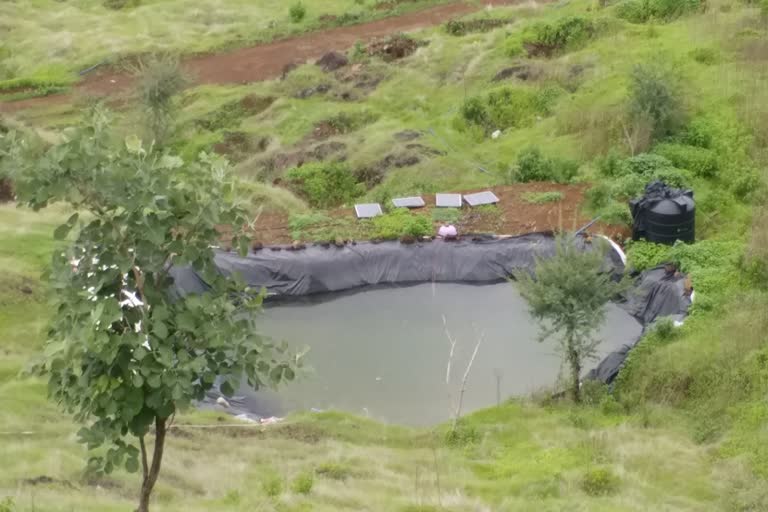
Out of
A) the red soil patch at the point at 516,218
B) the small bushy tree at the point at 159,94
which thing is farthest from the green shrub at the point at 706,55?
the small bushy tree at the point at 159,94

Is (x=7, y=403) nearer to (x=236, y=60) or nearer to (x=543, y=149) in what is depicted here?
(x=543, y=149)

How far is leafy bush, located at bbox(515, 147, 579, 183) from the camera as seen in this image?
17.3 m

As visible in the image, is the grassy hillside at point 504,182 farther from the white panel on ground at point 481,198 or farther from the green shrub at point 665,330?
the white panel on ground at point 481,198

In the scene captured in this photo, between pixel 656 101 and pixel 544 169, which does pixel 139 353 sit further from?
pixel 656 101

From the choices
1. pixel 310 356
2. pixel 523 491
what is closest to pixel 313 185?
pixel 310 356

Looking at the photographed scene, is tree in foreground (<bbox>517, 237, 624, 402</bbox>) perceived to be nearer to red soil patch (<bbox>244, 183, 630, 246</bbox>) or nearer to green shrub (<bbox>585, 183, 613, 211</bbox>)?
red soil patch (<bbox>244, 183, 630, 246</bbox>)

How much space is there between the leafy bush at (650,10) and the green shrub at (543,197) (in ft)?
32.9

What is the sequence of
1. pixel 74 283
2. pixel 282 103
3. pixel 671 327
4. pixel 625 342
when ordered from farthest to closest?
pixel 282 103 < pixel 625 342 < pixel 671 327 < pixel 74 283

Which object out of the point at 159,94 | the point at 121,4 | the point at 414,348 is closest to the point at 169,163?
the point at 414,348

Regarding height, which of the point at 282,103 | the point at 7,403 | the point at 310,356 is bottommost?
the point at 310,356

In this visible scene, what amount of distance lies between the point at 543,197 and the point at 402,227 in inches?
109

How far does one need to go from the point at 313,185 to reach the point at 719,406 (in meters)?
10.6

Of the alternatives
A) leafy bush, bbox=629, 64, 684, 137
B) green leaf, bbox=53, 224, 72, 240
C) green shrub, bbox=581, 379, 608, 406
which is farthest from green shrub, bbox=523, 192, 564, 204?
green leaf, bbox=53, 224, 72, 240

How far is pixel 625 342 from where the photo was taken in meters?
13.0
